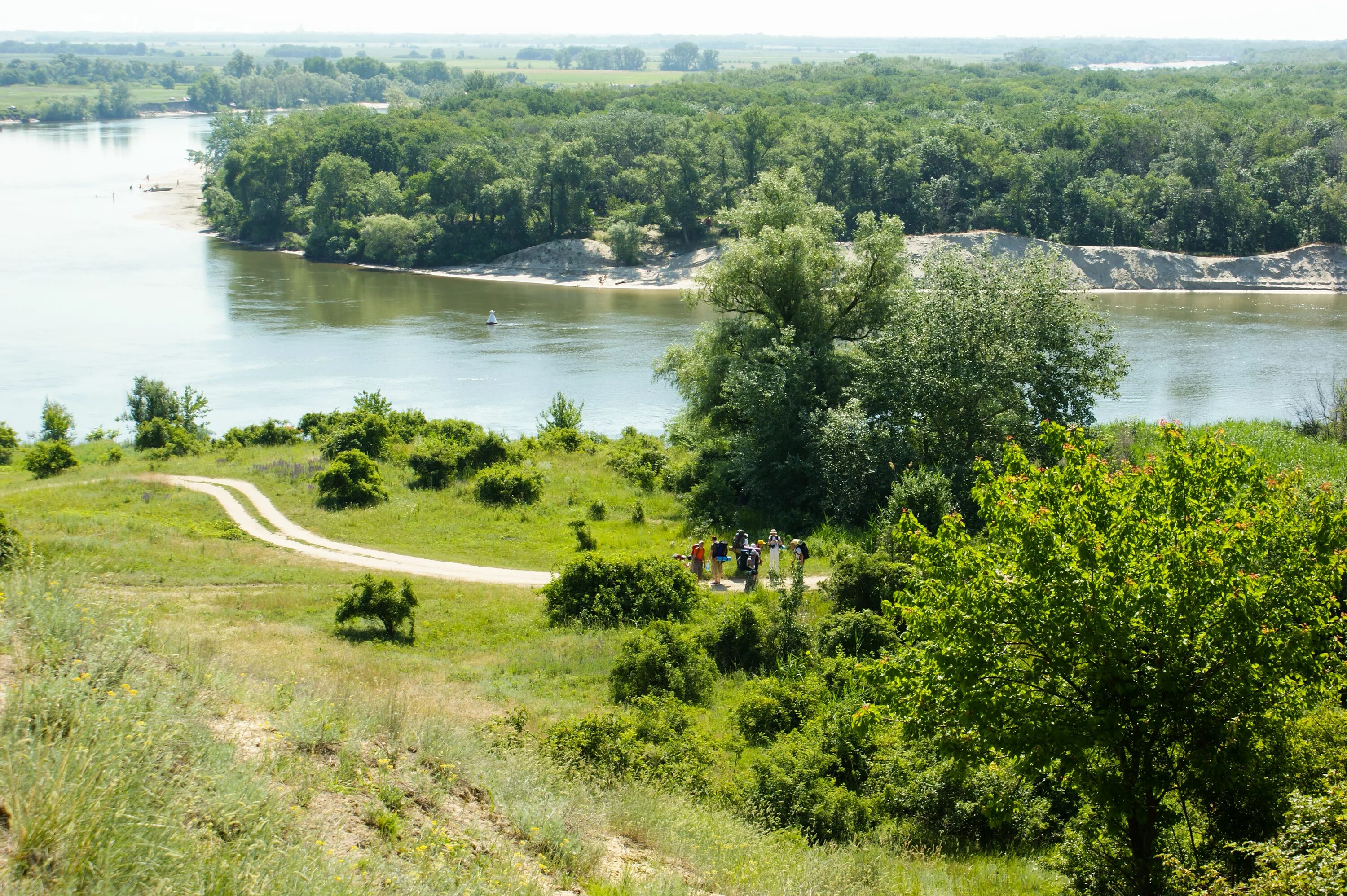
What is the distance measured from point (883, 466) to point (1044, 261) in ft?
24.8

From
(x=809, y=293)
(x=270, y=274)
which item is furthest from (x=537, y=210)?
Result: (x=809, y=293)

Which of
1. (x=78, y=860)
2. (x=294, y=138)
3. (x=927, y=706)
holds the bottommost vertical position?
(x=927, y=706)

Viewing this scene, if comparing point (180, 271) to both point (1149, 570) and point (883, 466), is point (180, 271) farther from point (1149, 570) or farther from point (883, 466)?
point (1149, 570)

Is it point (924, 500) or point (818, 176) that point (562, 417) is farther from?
point (818, 176)

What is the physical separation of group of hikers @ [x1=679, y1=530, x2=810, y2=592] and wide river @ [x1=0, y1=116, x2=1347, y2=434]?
836 inches

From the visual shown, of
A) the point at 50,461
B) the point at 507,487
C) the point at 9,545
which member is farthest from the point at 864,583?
the point at 50,461

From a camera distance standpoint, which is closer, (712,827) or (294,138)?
(712,827)

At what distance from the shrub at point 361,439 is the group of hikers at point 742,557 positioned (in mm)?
12918

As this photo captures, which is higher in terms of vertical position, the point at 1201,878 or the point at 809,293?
the point at 809,293

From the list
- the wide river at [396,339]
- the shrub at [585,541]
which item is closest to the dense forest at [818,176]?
the wide river at [396,339]

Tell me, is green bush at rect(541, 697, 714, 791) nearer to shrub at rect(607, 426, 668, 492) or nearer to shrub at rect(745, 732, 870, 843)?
shrub at rect(745, 732, 870, 843)

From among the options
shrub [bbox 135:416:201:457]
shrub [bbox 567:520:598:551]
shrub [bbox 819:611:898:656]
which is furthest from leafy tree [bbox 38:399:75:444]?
shrub [bbox 819:611:898:656]

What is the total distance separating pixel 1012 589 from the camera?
10672 mm

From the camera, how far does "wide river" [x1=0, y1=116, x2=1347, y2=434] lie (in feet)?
159
